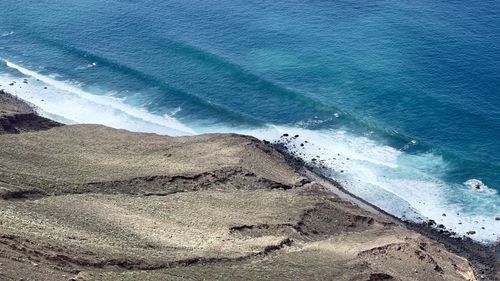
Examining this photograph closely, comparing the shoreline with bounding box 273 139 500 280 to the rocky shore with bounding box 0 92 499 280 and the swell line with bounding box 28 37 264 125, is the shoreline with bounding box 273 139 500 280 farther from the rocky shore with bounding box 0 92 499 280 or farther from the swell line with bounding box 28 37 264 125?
the swell line with bounding box 28 37 264 125

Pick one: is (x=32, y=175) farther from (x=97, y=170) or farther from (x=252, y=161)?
(x=252, y=161)

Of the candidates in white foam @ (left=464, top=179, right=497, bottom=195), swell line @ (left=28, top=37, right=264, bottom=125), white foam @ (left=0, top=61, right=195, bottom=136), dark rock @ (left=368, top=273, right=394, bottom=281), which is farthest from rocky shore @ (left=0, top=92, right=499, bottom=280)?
swell line @ (left=28, top=37, right=264, bottom=125)

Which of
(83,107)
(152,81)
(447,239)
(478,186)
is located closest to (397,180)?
(478,186)

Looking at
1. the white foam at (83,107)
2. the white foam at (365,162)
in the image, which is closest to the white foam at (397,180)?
the white foam at (365,162)

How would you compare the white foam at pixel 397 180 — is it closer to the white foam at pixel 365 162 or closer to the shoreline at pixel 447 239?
the white foam at pixel 365 162

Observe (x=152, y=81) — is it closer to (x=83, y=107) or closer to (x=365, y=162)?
(x=83, y=107)

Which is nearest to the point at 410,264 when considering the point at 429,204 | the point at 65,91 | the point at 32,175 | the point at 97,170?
the point at 429,204
